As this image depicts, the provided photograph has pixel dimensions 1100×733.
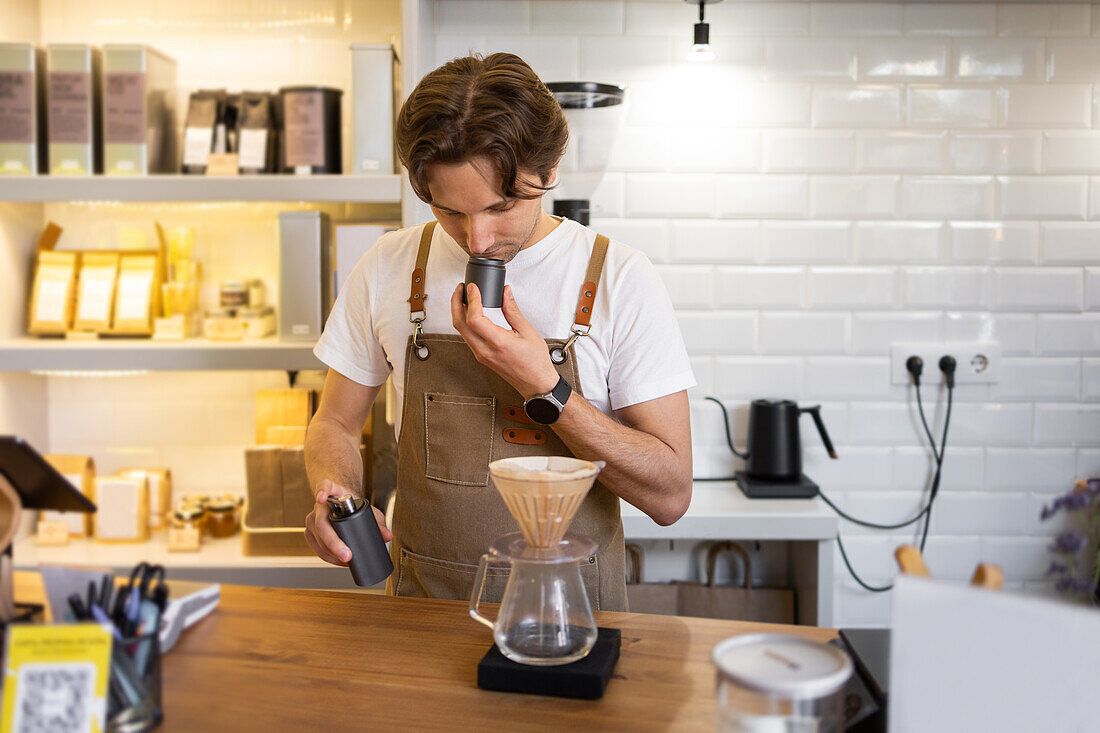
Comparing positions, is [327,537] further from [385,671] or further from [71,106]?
[71,106]

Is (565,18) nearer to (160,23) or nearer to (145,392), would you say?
(160,23)

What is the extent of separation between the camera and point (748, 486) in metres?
2.63

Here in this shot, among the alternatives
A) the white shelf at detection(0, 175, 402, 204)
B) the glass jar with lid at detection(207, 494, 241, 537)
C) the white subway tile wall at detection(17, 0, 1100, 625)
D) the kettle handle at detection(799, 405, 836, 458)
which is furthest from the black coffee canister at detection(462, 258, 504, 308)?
the glass jar with lid at detection(207, 494, 241, 537)

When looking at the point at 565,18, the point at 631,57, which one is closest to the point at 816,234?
the point at 631,57

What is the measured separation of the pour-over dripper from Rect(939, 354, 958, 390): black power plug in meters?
1.97

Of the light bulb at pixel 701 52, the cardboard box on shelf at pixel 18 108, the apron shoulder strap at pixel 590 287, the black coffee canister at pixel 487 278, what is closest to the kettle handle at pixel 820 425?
the light bulb at pixel 701 52

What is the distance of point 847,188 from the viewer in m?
2.77

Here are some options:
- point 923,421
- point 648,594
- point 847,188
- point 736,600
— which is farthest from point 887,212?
point 648,594

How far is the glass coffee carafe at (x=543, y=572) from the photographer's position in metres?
1.08

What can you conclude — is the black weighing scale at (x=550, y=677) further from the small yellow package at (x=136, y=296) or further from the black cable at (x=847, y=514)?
the small yellow package at (x=136, y=296)

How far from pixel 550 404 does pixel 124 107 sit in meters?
1.74

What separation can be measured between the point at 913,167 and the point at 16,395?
8.88 feet

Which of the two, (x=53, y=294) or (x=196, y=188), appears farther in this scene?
(x=53, y=294)

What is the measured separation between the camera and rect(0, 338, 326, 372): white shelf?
8.21 ft
